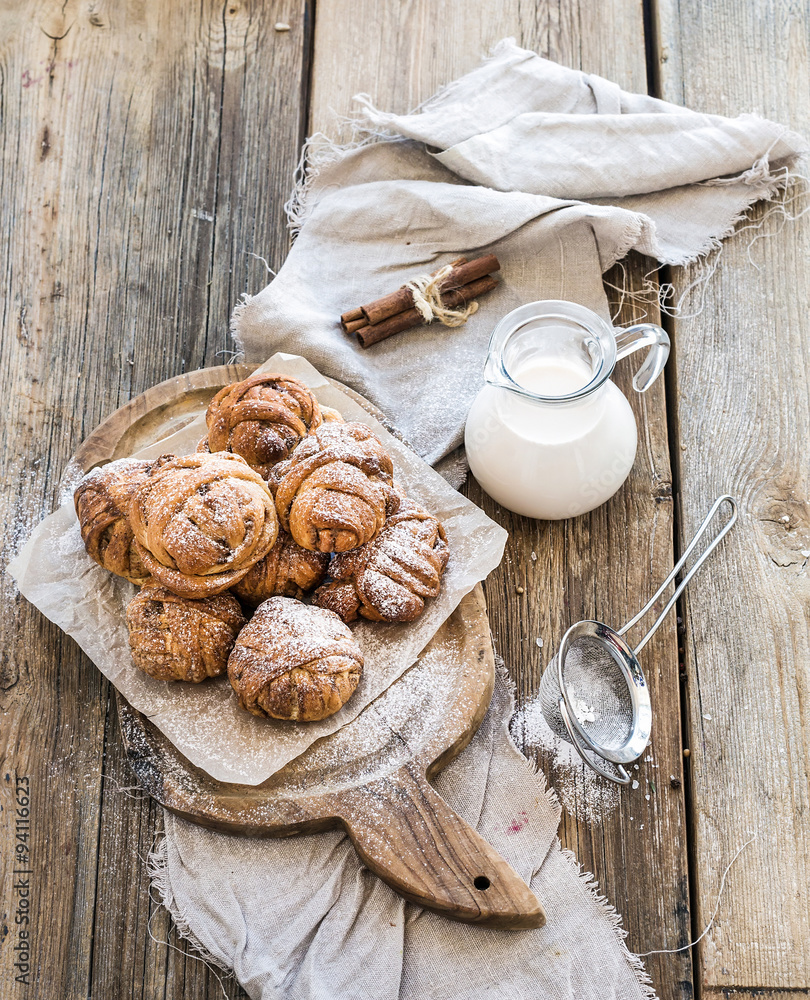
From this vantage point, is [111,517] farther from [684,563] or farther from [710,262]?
[710,262]

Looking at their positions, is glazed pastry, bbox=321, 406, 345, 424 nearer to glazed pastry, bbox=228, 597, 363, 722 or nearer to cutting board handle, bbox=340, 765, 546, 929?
glazed pastry, bbox=228, 597, 363, 722

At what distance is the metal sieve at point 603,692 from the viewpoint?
7.37 feet

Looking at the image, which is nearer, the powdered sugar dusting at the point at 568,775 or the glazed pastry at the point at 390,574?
the glazed pastry at the point at 390,574

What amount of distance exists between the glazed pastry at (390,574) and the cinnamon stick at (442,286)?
28.8 inches

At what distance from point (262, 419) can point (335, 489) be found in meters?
0.29

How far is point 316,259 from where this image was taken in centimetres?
277

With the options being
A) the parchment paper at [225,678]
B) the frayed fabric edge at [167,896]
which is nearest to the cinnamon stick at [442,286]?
the parchment paper at [225,678]

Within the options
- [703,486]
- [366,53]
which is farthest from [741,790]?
[366,53]

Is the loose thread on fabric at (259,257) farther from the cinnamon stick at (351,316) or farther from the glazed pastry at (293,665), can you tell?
the glazed pastry at (293,665)

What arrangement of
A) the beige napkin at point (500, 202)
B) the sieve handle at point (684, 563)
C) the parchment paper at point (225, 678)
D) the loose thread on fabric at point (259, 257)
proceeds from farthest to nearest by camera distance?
the loose thread on fabric at point (259, 257)
the beige napkin at point (500, 202)
the sieve handle at point (684, 563)
the parchment paper at point (225, 678)

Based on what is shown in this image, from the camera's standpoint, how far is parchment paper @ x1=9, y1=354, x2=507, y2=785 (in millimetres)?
2125

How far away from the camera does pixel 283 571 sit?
86.2 inches

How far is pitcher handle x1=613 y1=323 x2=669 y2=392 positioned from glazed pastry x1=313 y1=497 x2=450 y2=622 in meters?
0.65

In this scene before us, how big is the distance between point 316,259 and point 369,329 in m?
0.31
